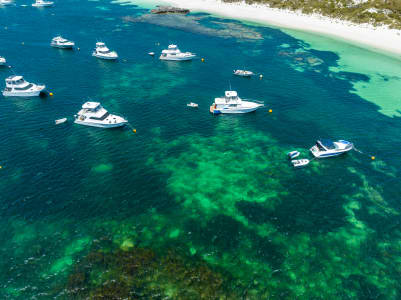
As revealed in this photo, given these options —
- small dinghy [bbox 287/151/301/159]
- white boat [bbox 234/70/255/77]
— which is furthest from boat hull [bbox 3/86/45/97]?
small dinghy [bbox 287/151/301/159]

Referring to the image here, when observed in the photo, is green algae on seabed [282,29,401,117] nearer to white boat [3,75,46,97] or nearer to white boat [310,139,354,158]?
white boat [310,139,354,158]

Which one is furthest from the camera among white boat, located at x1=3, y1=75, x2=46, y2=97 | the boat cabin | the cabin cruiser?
white boat, located at x1=3, y1=75, x2=46, y2=97

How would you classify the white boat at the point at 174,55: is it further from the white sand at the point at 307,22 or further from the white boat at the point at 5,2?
the white boat at the point at 5,2

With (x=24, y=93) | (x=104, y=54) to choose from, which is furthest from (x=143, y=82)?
(x=24, y=93)

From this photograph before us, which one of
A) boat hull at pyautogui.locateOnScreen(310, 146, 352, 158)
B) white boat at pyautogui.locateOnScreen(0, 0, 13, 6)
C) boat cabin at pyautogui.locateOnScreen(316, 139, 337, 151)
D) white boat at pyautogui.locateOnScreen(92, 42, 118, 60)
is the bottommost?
boat hull at pyautogui.locateOnScreen(310, 146, 352, 158)

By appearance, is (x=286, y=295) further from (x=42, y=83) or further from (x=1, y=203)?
(x=42, y=83)

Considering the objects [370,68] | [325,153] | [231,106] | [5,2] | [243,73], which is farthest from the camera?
[5,2]

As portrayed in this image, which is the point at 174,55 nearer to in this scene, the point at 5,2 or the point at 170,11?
the point at 170,11

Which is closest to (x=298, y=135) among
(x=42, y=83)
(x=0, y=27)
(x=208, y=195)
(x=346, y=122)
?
(x=346, y=122)
